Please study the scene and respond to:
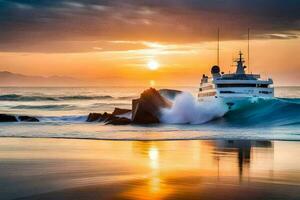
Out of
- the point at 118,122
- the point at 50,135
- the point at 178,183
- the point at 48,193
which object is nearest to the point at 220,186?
the point at 178,183

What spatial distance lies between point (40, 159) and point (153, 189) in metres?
6.78

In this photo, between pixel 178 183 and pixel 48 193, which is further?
pixel 178 183

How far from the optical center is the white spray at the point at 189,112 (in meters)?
46.1

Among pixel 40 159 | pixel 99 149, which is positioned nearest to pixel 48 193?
pixel 40 159

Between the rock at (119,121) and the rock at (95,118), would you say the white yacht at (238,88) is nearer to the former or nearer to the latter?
the rock at (95,118)

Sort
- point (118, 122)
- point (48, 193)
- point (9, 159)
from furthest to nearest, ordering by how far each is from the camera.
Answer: point (118, 122) → point (9, 159) → point (48, 193)

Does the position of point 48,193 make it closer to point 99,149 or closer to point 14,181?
point 14,181

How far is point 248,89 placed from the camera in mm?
57656

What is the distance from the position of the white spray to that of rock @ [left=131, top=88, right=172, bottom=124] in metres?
0.87

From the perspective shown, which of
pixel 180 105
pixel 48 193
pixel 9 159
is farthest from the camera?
pixel 180 105

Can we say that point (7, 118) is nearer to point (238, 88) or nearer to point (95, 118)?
point (95, 118)

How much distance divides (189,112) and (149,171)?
31.5m

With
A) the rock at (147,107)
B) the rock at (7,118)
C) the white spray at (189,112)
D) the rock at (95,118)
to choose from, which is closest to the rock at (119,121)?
the rock at (147,107)

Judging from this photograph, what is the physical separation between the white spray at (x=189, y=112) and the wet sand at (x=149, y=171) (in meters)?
20.8
